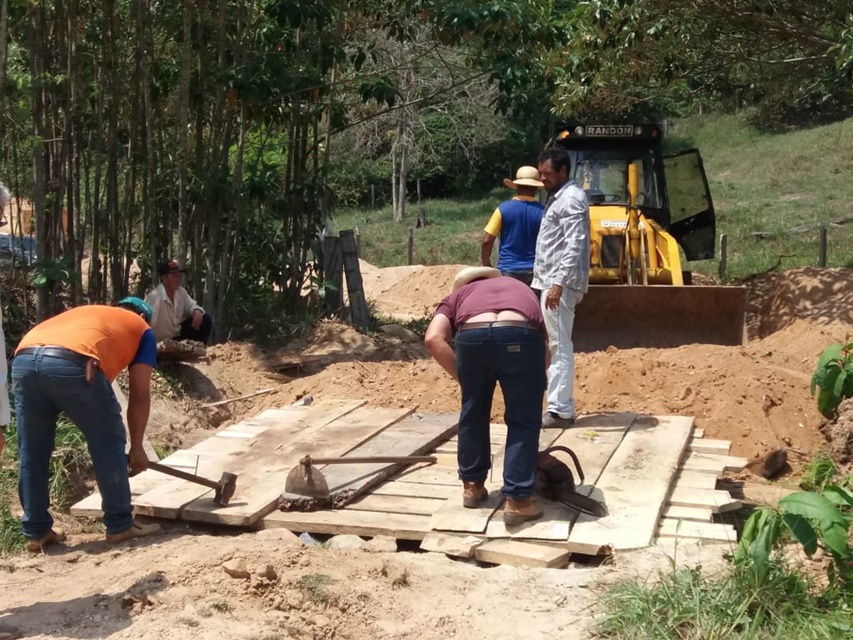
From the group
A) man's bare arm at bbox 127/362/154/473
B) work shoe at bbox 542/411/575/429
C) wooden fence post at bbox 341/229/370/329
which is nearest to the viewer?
man's bare arm at bbox 127/362/154/473

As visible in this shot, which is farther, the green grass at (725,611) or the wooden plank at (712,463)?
the wooden plank at (712,463)

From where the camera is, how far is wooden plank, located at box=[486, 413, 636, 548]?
5.42 m

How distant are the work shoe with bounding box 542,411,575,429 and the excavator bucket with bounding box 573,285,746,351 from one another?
2.93 meters

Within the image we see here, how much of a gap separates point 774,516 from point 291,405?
5.04 m

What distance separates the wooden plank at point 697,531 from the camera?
5.31 m

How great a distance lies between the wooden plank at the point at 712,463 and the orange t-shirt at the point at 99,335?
3.40 m

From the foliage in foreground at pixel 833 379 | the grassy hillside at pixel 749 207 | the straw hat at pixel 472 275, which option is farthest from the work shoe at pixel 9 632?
the grassy hillside at pixel 749 207

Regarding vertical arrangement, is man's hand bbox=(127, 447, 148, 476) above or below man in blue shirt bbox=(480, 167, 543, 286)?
below

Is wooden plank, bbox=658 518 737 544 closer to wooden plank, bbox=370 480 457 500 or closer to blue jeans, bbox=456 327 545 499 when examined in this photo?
blue jeans, bbox=456 327 545 499

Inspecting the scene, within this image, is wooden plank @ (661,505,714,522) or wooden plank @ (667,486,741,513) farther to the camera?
wooden plank @ (667,486,741,513)

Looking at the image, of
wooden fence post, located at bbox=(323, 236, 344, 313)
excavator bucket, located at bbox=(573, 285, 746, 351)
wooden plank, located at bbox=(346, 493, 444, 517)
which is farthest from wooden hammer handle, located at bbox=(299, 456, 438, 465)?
wooden fence post, located at bbox=(323, 236, 344, 313)

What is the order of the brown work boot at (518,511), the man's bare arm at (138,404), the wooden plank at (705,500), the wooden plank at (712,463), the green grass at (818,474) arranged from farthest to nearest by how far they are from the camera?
the green grass at (818,474)
the wooden plank at (712,463)
the wooden plank at (705,500)
the man's bare arm at (138,404)
the brown work boot at (518,511)

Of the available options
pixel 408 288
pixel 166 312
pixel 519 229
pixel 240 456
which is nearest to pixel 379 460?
pixel 240 456

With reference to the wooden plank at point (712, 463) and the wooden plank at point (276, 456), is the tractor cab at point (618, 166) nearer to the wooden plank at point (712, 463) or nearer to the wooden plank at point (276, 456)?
the wooden plank at point (276, 456)
